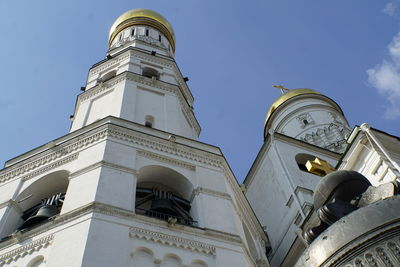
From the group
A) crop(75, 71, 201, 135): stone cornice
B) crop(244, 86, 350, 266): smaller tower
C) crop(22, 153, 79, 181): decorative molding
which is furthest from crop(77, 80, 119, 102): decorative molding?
crop(244, 86, 350, 266): smaller tower

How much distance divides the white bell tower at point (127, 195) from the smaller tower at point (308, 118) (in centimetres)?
851

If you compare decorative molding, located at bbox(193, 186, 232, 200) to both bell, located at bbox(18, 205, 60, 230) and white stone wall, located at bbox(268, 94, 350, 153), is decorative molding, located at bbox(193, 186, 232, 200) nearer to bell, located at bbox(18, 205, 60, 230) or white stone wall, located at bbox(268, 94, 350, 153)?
bell, located at bbox(18, 205, 60, 230)

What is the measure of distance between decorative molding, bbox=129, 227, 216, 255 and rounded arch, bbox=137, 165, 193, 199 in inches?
109

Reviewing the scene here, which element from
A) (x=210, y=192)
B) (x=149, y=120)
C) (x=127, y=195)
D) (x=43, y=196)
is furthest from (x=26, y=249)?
(x=149, y=120)

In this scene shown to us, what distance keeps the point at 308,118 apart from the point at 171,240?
18.5m

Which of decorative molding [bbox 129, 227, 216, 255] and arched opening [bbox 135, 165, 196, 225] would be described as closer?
decorative molding [bbox 129, 227, 216, 255]

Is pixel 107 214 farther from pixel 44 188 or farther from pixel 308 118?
pixel 308 118

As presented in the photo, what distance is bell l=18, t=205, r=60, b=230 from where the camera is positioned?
11.5 metres

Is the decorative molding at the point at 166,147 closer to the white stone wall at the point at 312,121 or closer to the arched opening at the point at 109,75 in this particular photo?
the arched opening at the point at 109,75

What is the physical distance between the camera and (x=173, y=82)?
2108cm

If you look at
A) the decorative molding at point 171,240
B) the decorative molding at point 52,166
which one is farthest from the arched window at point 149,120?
the decorative molding at point 171,240

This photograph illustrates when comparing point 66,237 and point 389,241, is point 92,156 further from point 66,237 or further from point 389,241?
point 389,241

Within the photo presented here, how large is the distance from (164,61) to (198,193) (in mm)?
11052

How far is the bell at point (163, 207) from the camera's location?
39.6 ft
